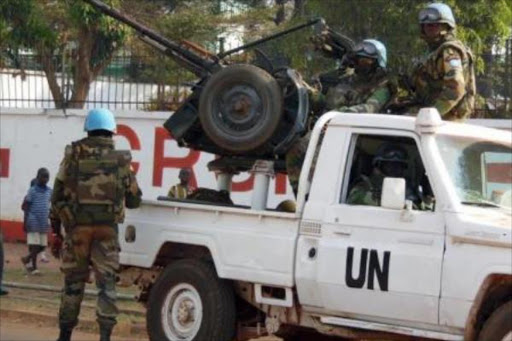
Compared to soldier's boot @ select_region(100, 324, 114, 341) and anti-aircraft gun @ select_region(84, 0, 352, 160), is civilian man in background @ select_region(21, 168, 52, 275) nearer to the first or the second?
soldier's boot @ select_region(100, 324, 114, 341)

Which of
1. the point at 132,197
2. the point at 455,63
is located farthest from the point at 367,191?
the point at 132,197

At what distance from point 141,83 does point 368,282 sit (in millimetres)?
10512

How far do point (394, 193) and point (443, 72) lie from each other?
1.35m

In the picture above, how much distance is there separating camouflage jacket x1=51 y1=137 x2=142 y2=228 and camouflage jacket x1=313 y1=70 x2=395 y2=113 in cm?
168

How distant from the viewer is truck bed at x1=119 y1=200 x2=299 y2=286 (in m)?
7.59

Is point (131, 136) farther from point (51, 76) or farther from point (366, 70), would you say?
point (366, 70)

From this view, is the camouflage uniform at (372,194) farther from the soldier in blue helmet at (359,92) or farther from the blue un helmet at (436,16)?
the blue un helmet at (436,16)

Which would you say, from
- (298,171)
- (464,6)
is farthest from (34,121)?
(298,171)

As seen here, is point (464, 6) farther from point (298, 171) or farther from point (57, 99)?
point (57, 99)

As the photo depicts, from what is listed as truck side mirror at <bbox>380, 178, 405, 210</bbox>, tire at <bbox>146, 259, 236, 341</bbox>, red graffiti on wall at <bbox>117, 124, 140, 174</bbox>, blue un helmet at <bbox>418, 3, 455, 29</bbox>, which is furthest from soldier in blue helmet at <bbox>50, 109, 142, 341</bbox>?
red graffiti on wall at <bbox>117, 124, 140, 174</bbox>

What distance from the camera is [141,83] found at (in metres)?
17.2

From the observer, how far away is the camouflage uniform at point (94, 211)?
8531mm

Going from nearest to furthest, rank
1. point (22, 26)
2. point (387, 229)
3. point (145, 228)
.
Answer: point (387, 229) < point (145, 228) < point (22, 26)

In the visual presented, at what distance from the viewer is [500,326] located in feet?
21.9
